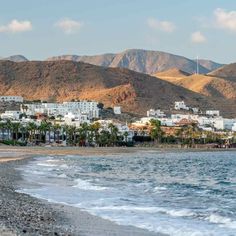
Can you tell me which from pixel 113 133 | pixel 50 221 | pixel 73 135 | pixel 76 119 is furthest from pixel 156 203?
pixel 76 119

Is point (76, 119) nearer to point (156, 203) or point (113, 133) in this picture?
point (113, 133)

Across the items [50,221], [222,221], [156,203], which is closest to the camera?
[50,221]

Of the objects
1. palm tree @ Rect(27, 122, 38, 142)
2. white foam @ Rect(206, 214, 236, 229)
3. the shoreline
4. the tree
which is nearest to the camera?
the shoreline

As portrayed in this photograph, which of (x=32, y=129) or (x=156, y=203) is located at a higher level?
(x=32, y=129)

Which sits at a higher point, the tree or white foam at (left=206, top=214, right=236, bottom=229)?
the tree

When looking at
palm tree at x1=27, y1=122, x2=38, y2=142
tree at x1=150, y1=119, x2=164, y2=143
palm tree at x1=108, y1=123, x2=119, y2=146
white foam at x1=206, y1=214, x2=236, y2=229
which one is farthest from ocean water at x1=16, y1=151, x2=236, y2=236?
tree at x1=150, y1=119, x2=164, y2=143

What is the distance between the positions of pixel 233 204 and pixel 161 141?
130626mm

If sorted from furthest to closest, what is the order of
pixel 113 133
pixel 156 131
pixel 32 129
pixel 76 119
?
pixel 76 119 → pixel 156 131 → pixel 113 133 → pixel 32 129

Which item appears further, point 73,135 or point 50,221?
point 73,135

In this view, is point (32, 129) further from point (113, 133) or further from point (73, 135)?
point (113, 133)

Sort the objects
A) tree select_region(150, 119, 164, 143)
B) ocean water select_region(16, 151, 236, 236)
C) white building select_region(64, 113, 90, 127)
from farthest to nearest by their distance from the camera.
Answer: white building select_region(64, 113, 90, 127), tree select_region(150, 119, 164, 143), ocean water select_region(16, 151, 236, 236)

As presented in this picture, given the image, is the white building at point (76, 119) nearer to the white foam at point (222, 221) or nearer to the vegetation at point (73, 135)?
the vegetation at point (73, 135)

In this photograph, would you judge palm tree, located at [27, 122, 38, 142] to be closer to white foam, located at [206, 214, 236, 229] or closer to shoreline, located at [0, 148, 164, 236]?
shoreline, located at [0, 148, 164, 236]

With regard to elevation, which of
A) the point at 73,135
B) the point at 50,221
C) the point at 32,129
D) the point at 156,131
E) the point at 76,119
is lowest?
the point at 50,221
